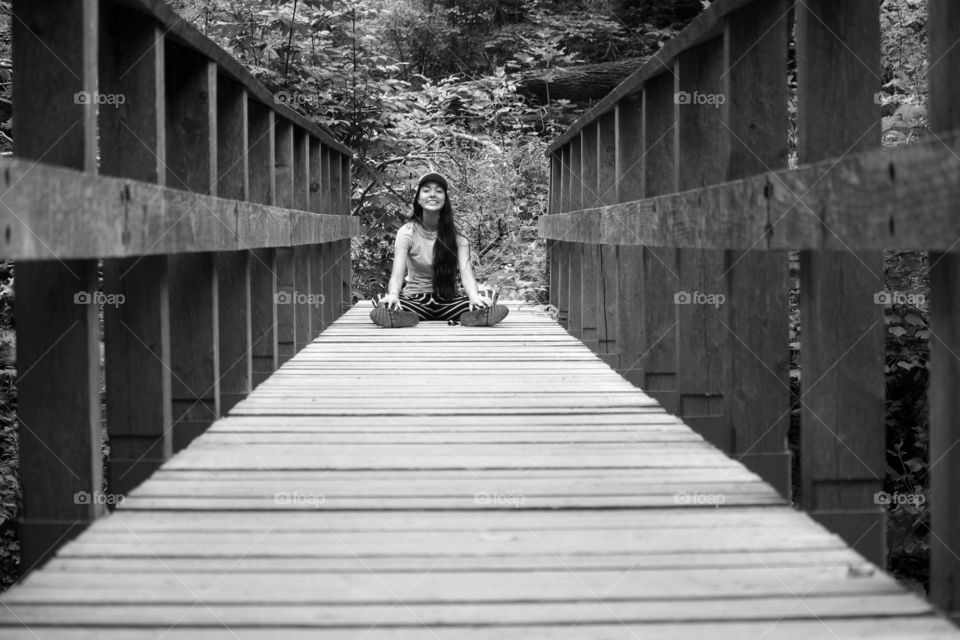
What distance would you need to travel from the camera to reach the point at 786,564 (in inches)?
83.7

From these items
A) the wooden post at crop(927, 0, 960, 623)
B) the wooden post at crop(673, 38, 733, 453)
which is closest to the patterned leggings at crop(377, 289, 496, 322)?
the wooden post at crop(673, 38, 733, 453)

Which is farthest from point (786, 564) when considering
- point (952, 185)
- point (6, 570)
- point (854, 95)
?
point (6, 570)

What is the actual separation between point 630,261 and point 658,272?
0.68 metres

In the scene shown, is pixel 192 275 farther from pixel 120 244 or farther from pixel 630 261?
pixel 630 261

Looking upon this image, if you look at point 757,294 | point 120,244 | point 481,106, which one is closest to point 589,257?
point 757,294

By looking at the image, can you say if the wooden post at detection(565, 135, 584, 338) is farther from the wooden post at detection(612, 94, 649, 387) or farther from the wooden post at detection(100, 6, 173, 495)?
the wooden post at detection(100, 6, 173, 495)

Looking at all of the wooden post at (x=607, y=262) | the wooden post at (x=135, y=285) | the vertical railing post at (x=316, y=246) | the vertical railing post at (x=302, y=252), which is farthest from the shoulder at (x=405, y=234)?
the wooden post at (x=135, y=285)

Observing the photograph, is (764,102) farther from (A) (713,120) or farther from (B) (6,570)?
(B) (6,570)

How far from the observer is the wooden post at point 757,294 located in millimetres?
3082

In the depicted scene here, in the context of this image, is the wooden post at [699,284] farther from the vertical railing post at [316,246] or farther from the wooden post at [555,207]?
the wooden post at [555,207]

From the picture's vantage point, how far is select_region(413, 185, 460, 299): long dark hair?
7.82m

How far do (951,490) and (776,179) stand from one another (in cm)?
86

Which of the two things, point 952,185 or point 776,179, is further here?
point 776,179

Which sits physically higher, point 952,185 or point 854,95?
point 854,95
